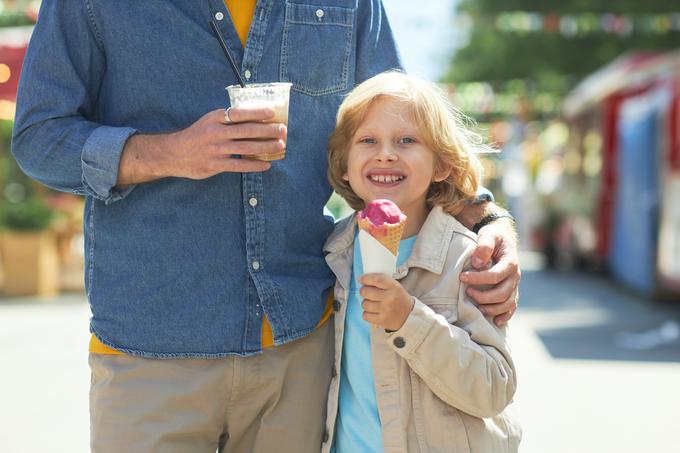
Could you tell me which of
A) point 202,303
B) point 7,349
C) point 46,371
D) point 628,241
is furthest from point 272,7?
point 628,241

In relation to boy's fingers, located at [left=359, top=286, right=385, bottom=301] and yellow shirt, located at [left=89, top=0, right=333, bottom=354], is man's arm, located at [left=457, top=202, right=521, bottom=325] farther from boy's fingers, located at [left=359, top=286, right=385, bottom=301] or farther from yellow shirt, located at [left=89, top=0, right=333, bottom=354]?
yellow shirt, located at [left=89, top=0, right=333, bottom=354]

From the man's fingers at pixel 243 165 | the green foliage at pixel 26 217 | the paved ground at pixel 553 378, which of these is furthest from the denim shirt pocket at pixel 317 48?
the green foliage at pixel 26 217

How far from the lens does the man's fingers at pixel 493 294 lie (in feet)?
7.64

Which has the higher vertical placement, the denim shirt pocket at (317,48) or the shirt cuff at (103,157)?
the denim shirt pocket at (317,48)

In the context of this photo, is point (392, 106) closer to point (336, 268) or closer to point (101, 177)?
point (336, 268)

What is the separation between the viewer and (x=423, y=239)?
2459 millimetres

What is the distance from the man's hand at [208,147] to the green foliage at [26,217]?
9622 mm

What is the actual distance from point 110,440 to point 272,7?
45.3 inches

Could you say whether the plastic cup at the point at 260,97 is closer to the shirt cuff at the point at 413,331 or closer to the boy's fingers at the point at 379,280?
the boy's fingers at the point at 379,280

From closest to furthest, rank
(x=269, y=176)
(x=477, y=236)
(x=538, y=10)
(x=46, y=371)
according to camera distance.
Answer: (x=269, y=176) < (x=477, y=236) < (x=46, y=371) < (x=538, y=10)

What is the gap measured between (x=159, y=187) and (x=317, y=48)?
58cm

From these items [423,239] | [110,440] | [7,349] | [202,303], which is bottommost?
[7,349]

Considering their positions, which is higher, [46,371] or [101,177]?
[101,177]

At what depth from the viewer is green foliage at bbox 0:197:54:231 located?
11.3 meters
